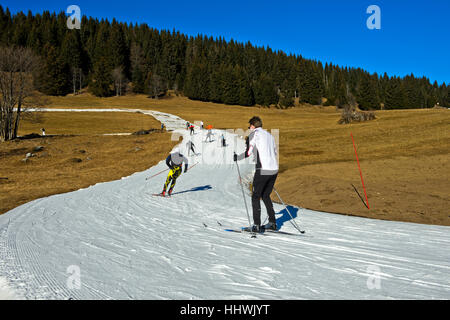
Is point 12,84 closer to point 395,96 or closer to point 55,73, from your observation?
point 55,73

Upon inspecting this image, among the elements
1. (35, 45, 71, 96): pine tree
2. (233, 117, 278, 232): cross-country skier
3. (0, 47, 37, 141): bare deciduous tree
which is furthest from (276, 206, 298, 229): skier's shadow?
(35, 45, 71, 96): pine tree

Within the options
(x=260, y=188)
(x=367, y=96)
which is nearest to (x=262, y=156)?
(x=260, y=188)

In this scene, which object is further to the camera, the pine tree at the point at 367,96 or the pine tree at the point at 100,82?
the pine tree at the point at 367,96

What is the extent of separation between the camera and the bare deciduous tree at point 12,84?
1499 inches

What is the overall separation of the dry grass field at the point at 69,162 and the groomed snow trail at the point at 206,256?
556cm

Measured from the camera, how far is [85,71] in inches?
4946

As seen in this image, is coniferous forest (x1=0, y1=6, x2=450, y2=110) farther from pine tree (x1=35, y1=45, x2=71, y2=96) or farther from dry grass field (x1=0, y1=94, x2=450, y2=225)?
dry grass field (x1=0, y1=94, x2=450, y2=225)

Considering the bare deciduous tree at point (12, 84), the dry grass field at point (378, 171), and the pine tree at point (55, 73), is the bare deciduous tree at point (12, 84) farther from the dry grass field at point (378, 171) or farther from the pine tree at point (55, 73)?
the pine tree at point (55, 73)

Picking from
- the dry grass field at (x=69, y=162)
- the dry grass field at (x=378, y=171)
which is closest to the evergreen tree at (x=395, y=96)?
the dry grass field at (x=378, y=171)

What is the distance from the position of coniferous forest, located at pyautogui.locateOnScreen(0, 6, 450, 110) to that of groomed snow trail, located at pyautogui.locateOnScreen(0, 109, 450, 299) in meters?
104

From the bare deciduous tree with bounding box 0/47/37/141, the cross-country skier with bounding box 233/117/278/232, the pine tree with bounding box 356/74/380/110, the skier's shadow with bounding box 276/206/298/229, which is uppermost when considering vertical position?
the pine tree with bounding box 356/74/380/110

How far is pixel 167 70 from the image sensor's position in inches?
5118

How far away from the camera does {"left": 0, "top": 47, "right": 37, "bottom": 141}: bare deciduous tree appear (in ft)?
125

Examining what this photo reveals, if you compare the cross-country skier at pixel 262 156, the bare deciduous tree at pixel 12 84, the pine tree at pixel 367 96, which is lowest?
the cross-country skier at pixel 262 156
